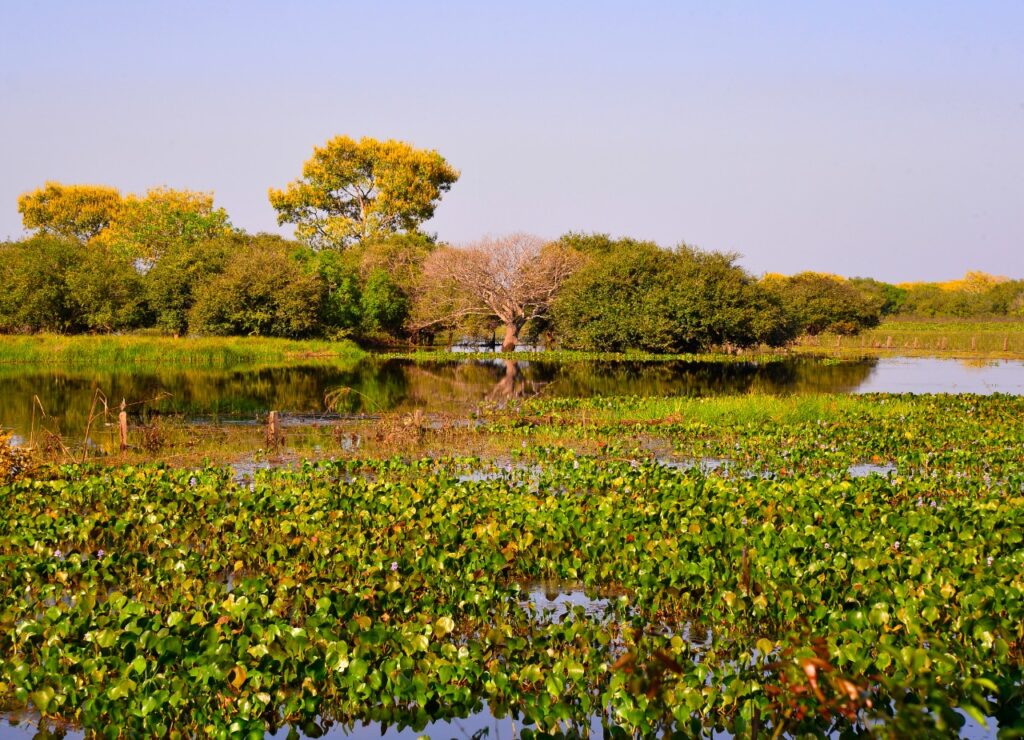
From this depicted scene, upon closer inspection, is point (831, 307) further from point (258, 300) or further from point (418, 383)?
point (418, 383)

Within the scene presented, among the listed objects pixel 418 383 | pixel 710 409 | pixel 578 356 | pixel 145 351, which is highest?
pixel 145 351

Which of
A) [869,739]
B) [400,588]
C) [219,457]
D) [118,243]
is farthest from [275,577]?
[118,243]

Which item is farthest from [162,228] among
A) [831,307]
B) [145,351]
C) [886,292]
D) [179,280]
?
[886,292]

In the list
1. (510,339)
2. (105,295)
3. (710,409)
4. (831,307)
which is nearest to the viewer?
(710,409)

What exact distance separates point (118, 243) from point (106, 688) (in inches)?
2643

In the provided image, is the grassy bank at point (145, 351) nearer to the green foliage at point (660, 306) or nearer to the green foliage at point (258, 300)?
the green foliage at point (258, 300)

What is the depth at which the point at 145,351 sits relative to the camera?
4944cm

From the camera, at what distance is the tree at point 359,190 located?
81562 millimetres

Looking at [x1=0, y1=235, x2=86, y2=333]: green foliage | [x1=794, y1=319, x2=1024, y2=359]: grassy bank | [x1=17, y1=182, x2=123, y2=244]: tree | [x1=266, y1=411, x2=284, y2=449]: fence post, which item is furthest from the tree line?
[x1=266, y1=411, x2=284, y2=449]: fence post

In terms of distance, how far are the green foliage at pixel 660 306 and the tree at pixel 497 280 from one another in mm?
2148

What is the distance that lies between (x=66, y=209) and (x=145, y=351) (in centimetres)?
4924

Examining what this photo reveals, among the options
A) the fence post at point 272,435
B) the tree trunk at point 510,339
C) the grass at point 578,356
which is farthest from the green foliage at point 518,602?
the tree trunk at point 510,339

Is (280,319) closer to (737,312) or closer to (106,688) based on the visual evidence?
(737,312)

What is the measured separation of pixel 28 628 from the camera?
7512mm
